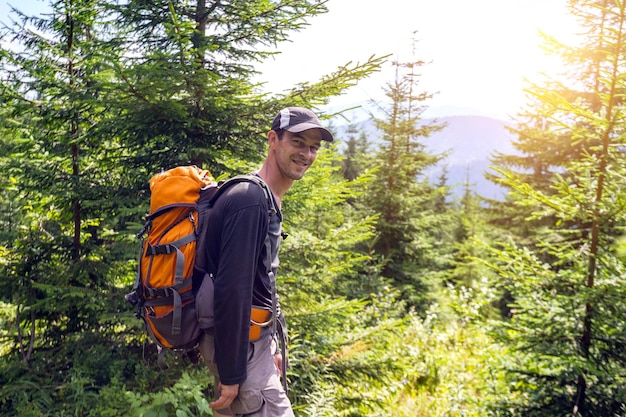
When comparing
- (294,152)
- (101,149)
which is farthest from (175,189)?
(101,149)

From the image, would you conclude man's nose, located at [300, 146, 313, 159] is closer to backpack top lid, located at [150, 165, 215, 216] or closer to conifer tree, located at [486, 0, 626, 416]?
backpack top lid, located at [150, 165, 215, 216]

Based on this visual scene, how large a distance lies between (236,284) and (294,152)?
3.33 ft

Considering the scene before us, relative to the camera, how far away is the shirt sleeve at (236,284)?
2.18 m

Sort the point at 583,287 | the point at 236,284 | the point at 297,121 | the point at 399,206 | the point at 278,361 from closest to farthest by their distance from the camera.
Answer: the point at 236,284 → the point at 297,121 → the point at 278,361 → the point at 583,287 → the point at 399,206

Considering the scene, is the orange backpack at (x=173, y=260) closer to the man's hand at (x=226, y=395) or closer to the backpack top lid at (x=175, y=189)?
the backpack top lid at (x=175, y=189)

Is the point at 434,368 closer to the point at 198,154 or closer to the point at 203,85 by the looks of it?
the point at 198,154

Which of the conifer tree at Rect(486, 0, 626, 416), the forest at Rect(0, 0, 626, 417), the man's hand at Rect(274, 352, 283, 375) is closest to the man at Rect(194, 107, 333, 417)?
the man's hand at Rect(274, 352, 283, 375)

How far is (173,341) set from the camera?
239 centimetres

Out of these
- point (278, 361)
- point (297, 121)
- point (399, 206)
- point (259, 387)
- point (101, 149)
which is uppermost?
point (297, 121)

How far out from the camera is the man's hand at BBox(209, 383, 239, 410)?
87.4 inches

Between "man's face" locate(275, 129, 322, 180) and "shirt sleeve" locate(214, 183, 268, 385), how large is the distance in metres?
0.47

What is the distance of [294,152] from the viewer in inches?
103

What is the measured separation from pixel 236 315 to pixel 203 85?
3.13m

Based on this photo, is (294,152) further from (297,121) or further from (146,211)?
(146,211)
